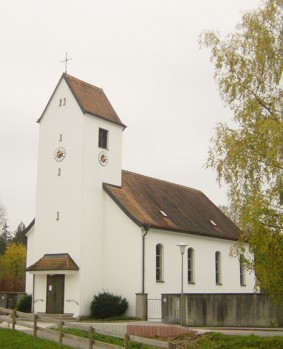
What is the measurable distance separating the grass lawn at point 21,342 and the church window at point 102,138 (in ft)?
49.5

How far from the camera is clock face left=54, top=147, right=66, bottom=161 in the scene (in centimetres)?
3400

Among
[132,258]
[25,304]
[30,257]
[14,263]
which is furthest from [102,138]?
[14,263]

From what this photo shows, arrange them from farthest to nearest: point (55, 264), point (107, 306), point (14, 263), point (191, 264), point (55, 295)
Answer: point (14, 263) < point (191, 264) < point (55, 295) < point (55, 264) < point (107, 306)

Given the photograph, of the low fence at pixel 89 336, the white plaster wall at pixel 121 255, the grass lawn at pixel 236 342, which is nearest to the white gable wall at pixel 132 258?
the white plaster wall at pixel 121 255

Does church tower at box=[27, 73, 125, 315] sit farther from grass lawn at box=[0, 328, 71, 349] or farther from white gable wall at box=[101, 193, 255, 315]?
grass lawn at box=[0, 328, 71, 349]

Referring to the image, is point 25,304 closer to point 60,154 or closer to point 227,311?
point 60,154

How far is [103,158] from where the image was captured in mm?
34375

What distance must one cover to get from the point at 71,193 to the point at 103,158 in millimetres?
2955

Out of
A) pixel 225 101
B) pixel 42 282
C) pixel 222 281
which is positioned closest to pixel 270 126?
pixel 225 101

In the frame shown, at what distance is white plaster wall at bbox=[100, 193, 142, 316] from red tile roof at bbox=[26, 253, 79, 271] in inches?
92.1

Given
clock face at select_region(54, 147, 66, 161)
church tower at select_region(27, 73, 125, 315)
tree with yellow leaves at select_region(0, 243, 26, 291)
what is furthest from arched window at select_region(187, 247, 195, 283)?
tree with yellow leaves at select_region(0, 243, 26, 291)

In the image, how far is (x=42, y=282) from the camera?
33312 millimetres

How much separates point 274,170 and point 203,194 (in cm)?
3263

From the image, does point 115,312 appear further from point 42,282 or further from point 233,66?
point 233,66
